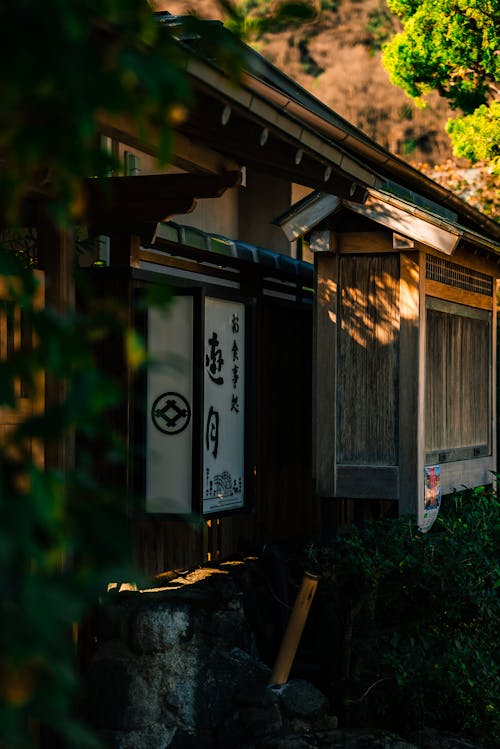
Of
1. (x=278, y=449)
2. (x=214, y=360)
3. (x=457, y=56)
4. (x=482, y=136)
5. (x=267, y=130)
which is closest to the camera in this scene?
(x=267, y=130)

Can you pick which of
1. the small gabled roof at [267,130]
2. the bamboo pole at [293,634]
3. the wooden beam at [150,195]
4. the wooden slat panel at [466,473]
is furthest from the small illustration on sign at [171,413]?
the wooden slat panel at [466,473]

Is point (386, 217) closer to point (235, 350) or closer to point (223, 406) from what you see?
point (235, 350)

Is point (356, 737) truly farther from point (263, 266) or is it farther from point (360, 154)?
point (360, 154)

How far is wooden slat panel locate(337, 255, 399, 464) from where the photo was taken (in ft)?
33.2

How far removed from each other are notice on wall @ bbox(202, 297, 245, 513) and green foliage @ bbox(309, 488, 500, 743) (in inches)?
46.2

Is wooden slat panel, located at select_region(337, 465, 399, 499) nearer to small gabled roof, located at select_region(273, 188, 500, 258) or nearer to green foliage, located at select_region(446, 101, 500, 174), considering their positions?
small gabled roof, located at select_region(273, 188, 500, 258)

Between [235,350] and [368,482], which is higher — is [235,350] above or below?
above

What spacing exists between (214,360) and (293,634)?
264 centimetres

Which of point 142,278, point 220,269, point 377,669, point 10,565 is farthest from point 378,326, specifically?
point 10,565

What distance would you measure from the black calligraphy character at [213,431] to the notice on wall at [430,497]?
2.07m

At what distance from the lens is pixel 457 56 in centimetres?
1518

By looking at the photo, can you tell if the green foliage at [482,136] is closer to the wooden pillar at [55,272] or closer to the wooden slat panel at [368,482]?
the wooden slat panel at [368,482]

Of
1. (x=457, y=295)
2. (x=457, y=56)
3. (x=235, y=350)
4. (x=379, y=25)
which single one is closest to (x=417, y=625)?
(x=235, y=350)

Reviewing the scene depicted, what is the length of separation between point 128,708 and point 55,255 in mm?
3445
